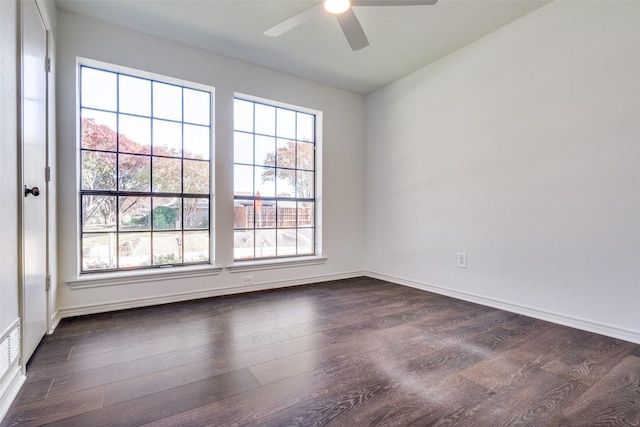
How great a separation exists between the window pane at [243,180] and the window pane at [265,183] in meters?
0.09

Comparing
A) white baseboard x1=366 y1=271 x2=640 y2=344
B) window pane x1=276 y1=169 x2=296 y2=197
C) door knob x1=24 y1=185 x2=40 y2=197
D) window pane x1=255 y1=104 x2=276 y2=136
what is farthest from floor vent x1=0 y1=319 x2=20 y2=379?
white baseboard x1=366 y1=271 x2=640 y2=344

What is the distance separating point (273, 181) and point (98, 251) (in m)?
1.88

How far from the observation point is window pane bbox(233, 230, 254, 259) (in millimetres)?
3439

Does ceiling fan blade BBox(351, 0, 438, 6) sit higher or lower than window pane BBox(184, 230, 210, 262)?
higher

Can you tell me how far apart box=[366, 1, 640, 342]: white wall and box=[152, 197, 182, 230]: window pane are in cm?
256

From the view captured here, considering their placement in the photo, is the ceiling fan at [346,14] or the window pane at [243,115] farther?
the window pane at [243,115]

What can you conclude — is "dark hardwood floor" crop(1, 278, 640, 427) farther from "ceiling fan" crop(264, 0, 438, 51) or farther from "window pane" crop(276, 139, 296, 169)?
"ceiling fan" crop(264, 0, 438, 51)

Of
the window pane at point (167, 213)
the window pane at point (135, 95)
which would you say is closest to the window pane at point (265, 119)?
the window pane at point (135, 95)

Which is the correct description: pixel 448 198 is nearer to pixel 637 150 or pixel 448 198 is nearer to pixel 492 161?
pixel 492 161

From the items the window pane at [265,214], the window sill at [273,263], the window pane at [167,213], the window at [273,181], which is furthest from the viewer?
the window pane at [265,214]

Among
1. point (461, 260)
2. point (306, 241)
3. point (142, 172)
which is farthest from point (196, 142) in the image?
point (461, 260)

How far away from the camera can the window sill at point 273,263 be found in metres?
3.37

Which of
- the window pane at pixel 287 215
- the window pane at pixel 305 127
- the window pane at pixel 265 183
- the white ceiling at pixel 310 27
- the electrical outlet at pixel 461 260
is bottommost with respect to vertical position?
the electrical outlet at pixel 461 260

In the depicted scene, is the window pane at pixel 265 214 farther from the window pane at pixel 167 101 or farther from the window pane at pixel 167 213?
the window pane at pixel 167 101
